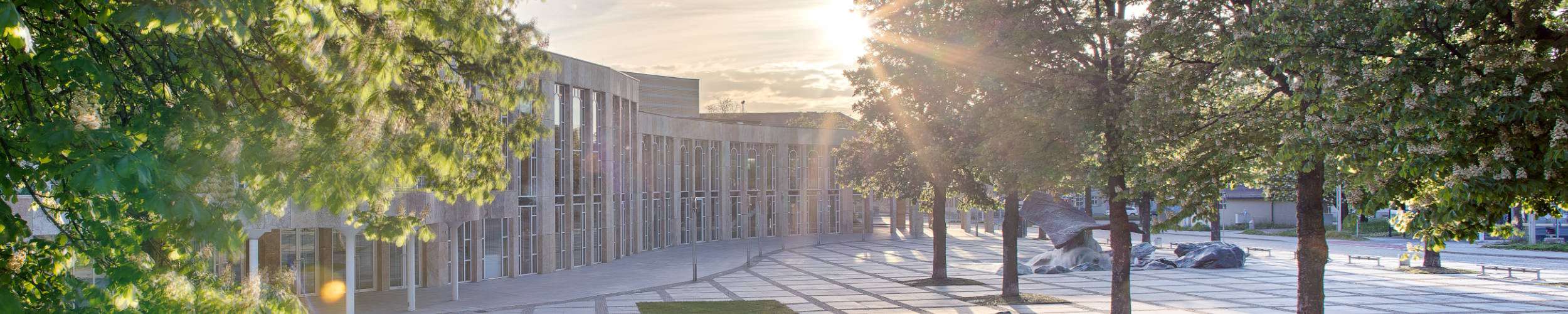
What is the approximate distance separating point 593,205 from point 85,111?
95.1ft

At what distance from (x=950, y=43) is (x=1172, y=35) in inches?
210

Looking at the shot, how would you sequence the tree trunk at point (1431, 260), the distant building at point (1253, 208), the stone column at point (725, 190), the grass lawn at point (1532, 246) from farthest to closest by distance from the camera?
the distant building at point (1253, 208)
the stone column at point (725, 190)
the grass lawn at point (1532, 246)
the tree trunk at point (1431, 260)

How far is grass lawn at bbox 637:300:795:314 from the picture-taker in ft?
67.1

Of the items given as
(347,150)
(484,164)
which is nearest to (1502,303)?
(484,164)

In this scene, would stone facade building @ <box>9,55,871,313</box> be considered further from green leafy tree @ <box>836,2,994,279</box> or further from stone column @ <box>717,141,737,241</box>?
green leafy tree @ <box>836,2,994,279</box>

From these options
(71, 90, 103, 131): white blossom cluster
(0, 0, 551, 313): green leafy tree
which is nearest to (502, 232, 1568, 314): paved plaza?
(0, 0, 551, 313): green leafy tree

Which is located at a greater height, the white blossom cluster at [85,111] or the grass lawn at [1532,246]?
the white blossom cluster at [85,111]

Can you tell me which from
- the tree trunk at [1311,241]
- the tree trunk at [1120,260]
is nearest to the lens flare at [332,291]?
the tree trunk at [1120,260]

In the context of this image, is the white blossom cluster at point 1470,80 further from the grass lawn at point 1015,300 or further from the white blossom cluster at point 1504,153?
the grass lawn at point 1015,300

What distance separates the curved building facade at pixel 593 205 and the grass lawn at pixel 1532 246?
29.4 meters

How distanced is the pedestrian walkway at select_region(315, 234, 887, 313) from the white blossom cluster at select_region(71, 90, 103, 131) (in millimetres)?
15705

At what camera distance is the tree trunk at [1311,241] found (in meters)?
13.0

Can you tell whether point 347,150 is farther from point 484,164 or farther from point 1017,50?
point 1017,50

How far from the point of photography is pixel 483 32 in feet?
31.1
